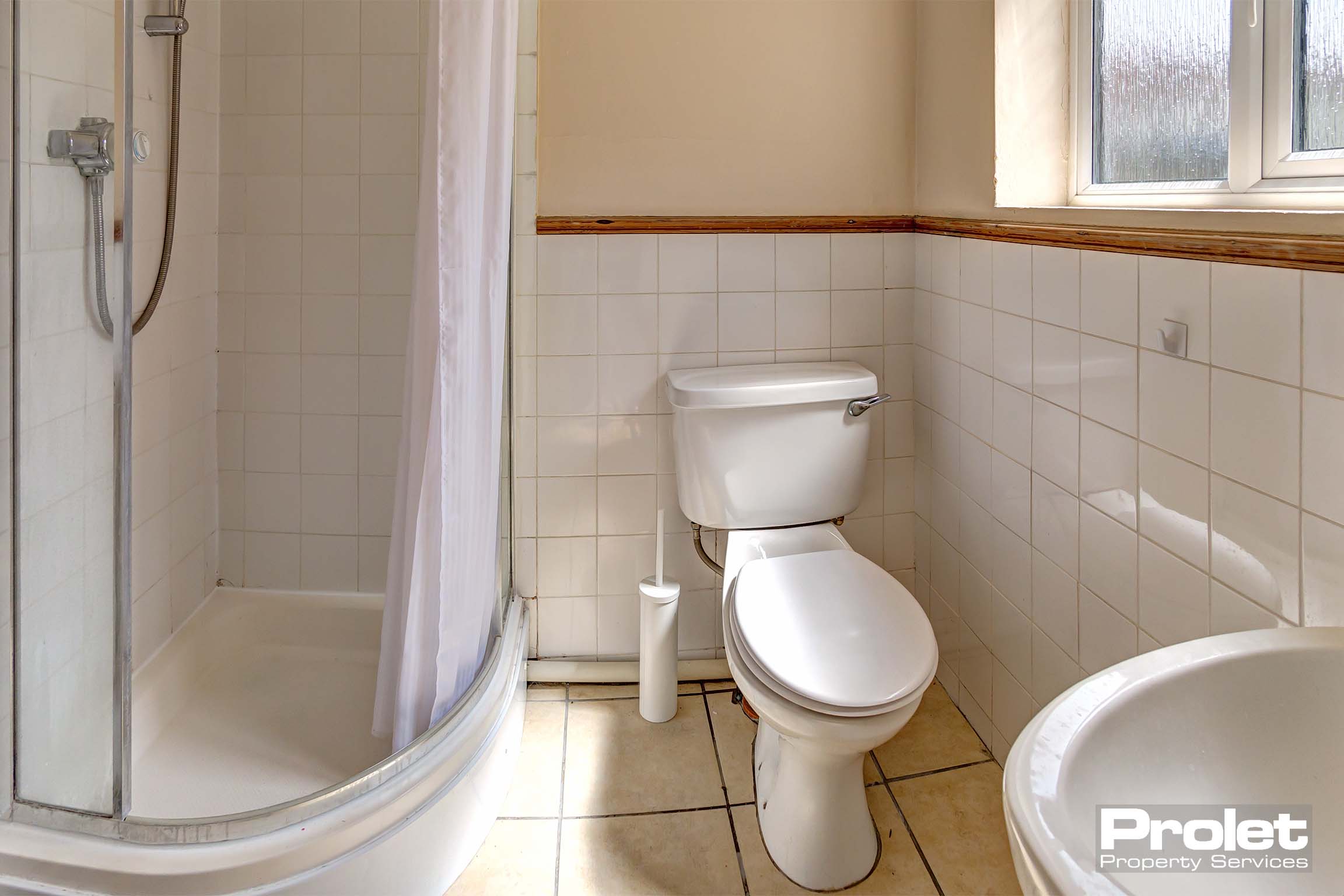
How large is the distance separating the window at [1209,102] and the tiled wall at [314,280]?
1504 millimetres

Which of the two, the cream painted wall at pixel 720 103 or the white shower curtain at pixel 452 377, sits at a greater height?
the cream painted wall at pixel 720 103

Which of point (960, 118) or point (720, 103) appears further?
point (720, 103)

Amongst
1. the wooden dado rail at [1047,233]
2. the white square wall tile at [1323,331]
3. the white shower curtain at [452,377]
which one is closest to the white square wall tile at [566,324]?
the wooden dado rail at [1047,233]

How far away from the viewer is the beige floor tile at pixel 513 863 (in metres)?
1.47

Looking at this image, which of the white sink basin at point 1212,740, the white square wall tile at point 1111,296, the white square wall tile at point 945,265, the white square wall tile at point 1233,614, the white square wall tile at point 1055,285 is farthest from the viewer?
the white square wall tile at point 945,265

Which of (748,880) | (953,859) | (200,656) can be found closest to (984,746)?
(953,859)

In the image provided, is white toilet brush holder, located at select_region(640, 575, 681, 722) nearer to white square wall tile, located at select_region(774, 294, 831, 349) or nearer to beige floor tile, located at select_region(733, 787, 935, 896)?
beige floor tile, located at select_region(733, 787, 935, 896)

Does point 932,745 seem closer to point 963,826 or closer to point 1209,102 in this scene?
point 963,826

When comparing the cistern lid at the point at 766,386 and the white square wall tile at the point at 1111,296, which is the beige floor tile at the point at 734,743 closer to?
the cistern lid at the point at 766,386

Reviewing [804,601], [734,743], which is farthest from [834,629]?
[734,743]

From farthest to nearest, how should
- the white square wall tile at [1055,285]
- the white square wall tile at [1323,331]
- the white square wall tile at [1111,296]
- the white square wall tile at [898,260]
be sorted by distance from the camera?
the white square wall tile at [898,260], the white square wall tile at [1055,285], the white square wall tile at [1111,296], the white square wall tile at [1323,331]

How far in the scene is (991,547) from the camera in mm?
1782

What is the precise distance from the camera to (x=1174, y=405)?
1.23 m

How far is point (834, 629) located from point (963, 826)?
1.61 feet
